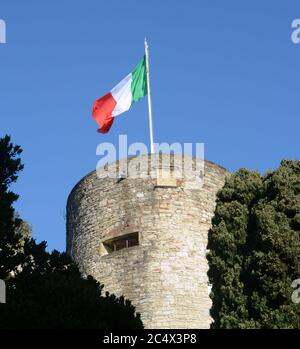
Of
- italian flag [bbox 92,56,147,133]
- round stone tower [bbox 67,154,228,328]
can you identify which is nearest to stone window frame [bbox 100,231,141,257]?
round stone tower [bbox 67,154,228,328]

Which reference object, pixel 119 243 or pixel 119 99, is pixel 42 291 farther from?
pixel 119 99

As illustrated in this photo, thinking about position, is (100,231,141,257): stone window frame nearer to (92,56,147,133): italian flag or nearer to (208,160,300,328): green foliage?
(208,160,300,328): green foliage

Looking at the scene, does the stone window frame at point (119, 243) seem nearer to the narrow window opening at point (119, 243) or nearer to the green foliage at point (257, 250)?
the narrow window opening at point (119, 243)

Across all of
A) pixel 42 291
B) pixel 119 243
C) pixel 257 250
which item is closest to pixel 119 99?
pixel 119 243

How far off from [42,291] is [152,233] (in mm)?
4992

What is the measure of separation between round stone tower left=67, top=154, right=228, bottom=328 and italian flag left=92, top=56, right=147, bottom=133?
2144mm

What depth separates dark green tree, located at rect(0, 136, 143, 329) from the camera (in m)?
11.9

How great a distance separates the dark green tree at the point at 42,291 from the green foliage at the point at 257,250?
1.64m

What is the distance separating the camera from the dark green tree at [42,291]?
11.9 m

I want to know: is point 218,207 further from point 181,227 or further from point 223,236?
point 181,227
